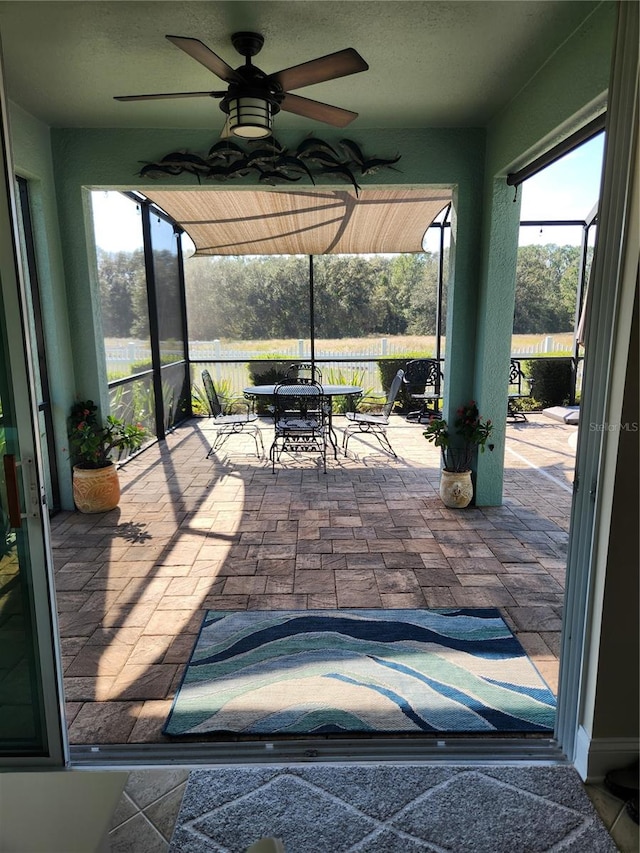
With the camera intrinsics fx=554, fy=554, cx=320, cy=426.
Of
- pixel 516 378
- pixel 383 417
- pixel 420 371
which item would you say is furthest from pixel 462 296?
pixel 516 378

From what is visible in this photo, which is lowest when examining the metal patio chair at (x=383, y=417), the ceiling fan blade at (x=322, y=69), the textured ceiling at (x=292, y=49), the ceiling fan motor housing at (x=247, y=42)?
the metal patio chair at (x=383, y=417)

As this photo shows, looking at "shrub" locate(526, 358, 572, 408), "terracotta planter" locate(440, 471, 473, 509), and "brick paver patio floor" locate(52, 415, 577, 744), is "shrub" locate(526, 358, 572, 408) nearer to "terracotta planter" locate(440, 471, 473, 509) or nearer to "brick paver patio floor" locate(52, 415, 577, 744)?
"brick paver patio floor" locate(52, 415, 577, 744)

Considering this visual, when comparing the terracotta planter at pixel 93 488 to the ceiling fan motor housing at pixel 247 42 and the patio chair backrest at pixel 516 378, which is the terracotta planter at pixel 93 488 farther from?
the patio chair backrest at pixel 516 378

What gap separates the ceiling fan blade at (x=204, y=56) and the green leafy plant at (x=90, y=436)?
2.75 meters

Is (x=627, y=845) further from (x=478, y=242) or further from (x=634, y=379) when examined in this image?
(x=478, y=242)

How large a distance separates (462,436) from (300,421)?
73.4 inches

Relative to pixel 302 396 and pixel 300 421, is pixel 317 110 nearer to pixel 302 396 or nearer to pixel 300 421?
pixel 302 396

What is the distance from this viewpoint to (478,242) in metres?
4.30

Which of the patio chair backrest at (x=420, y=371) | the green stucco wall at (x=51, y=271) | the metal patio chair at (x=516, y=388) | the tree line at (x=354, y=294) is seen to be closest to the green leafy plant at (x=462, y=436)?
the green stucco wall at (x=51, y=271)

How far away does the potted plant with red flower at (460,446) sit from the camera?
4.30m

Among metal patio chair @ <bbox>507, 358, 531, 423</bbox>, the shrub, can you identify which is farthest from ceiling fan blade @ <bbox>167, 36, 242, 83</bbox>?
the shrub

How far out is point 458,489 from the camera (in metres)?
4.40

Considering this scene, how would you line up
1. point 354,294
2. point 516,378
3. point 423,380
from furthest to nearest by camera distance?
1. point 354,294
2. point 516,378
3. point 423,380

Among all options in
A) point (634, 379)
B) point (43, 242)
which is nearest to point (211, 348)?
point (43, 242)
